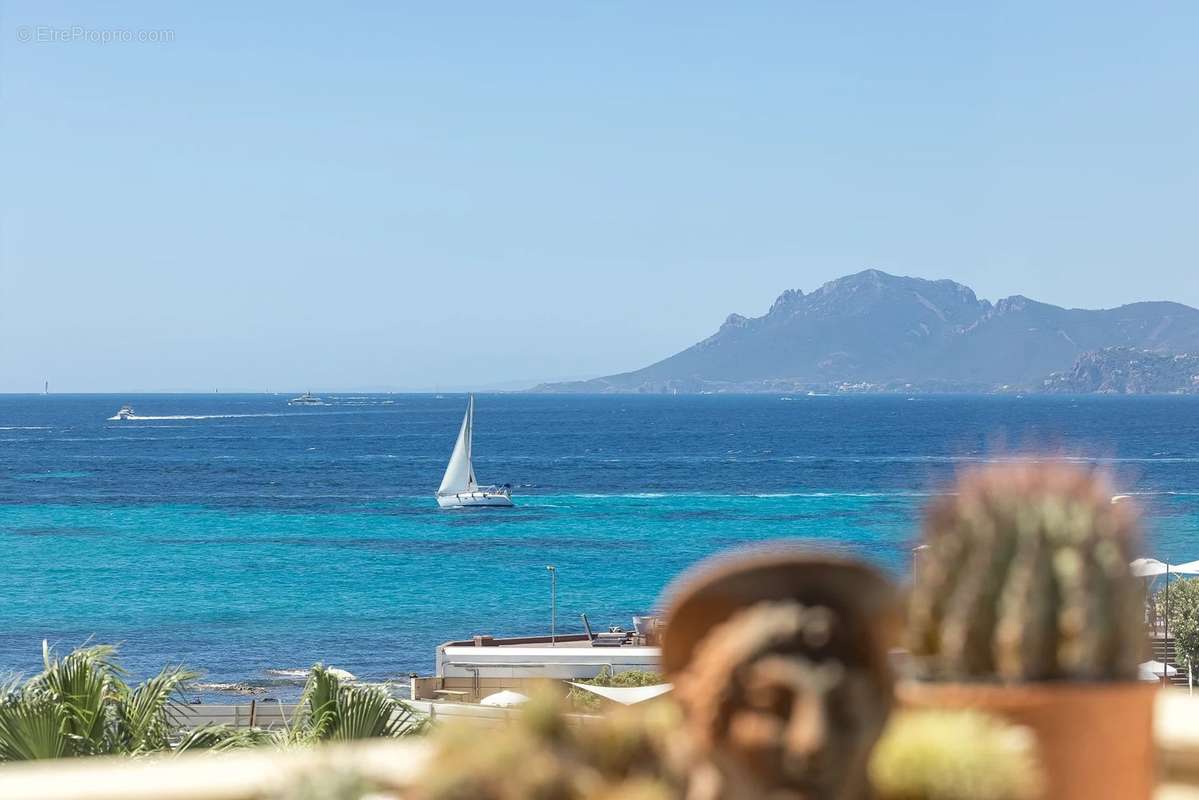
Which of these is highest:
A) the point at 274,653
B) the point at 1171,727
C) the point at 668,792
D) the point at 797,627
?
the point at 797,627

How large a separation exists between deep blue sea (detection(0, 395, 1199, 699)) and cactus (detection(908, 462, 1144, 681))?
136mm

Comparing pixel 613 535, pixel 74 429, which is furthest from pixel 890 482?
pixel 74 429

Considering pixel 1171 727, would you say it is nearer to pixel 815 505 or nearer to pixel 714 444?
pixel 815 505

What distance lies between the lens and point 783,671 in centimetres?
206

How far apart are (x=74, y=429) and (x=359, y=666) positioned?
13493 cm

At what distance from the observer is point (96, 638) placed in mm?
43219

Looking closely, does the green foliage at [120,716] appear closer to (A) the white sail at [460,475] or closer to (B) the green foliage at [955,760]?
(B) the green foliage at [955,760]

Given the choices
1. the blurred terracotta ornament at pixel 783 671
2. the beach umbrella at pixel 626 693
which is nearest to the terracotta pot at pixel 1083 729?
the blurred terracotta ornament at pixel 783 671

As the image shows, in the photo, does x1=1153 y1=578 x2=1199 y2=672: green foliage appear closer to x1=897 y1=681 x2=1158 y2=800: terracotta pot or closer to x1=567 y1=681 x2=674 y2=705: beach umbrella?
x1=567 y1=681 x2=674 y2=705: beach umbrella

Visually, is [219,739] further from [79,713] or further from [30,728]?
[30,728]

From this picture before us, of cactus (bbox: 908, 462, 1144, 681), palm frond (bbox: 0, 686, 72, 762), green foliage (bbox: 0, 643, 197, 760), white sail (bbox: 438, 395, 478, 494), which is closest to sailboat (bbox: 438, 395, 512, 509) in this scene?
white sail (bbox: 438, 395, 478, 494)

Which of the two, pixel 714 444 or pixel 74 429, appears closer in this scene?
pixel 714 444

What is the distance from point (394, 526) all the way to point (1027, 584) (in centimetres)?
6946

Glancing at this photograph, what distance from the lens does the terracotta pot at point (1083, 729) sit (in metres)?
2.38
